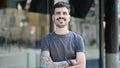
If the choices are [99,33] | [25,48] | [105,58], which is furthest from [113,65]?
[25,48]

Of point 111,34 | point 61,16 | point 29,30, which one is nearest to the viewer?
point 61,16

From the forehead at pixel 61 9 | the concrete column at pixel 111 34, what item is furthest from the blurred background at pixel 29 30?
the forehead at pixel 61 9

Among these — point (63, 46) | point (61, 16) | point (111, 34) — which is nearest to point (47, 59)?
point (63, 46)

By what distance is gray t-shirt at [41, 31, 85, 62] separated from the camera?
3.31 meters

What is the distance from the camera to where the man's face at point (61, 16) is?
3.27 m

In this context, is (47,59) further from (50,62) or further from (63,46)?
(63,46)

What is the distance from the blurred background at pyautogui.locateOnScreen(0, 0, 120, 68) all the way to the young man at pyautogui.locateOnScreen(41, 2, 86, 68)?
448cm

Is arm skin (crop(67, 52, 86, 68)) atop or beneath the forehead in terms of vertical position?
beneath

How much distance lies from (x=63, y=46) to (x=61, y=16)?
0.28 meters

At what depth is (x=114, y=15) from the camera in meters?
9.60

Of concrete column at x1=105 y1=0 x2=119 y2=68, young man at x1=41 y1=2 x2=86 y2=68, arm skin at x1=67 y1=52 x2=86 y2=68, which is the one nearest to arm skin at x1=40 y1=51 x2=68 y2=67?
young man at x1=41 y1=2 x2=86 y2=68

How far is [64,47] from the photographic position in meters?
3.30

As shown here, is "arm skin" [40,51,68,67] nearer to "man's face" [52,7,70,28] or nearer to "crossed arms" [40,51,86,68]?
"crossed arms" [40,51,86,68]

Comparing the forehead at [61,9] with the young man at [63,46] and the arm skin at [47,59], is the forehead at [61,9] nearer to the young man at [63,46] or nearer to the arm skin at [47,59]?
the young man at [63,46]
